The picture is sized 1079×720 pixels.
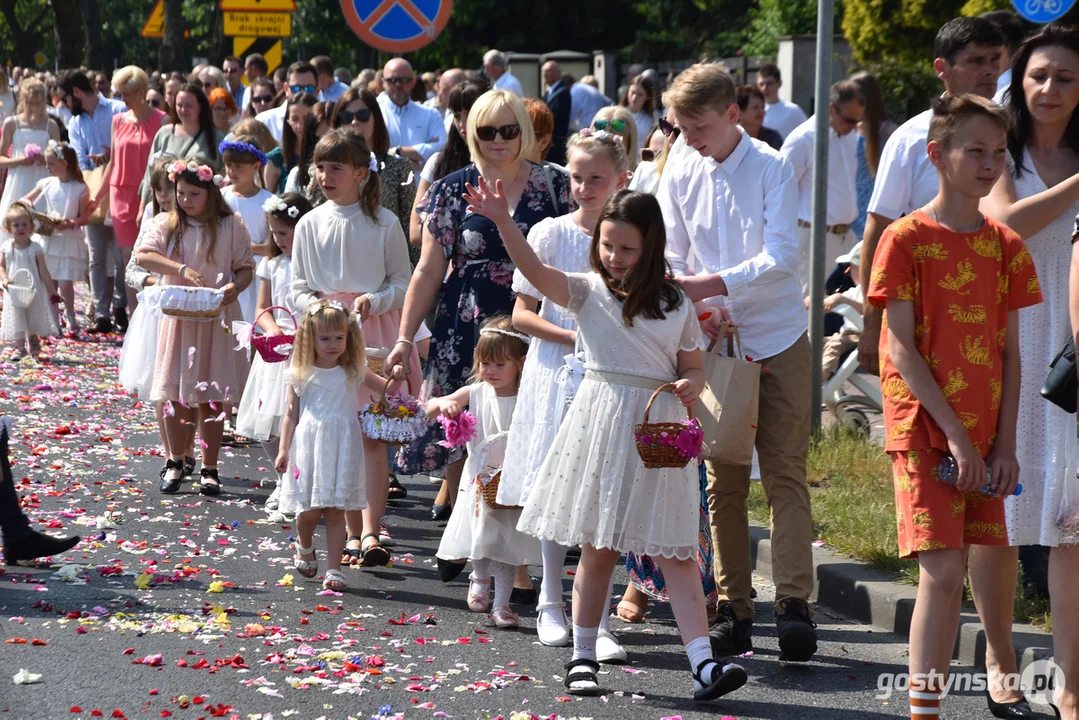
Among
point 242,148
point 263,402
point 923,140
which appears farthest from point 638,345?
point 242,148

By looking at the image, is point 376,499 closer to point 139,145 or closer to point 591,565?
point 591,565

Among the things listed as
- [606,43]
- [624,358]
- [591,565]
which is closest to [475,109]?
[624,358]

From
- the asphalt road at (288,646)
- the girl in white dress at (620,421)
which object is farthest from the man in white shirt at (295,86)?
the girl in white dress at (620,421)

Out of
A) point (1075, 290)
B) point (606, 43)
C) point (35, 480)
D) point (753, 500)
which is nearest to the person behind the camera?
point (1075, 290)

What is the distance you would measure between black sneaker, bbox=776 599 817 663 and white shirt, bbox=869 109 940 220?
1.57 metres

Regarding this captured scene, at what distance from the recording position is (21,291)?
1341 centimetres

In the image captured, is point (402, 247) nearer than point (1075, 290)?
No

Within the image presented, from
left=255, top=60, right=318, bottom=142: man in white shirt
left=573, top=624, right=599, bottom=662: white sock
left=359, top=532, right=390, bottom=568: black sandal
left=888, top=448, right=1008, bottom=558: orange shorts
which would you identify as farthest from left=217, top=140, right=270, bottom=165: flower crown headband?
left=888, top=448, right=1008, bottom=558: orange shorts

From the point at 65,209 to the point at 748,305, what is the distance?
Result: 1063cm

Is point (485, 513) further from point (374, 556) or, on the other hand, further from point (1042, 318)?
point (1042, 318)

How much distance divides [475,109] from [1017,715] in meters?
3.37

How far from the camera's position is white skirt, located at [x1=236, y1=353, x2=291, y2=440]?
8.40 metres

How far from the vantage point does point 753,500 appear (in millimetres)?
8273

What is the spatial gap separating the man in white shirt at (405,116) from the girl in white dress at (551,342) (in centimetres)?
684
